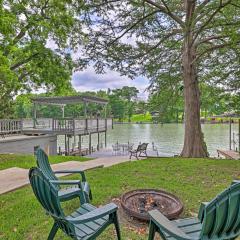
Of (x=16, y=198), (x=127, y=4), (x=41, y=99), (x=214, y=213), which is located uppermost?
(x=127, y=4)

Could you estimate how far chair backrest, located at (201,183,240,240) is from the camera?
1915 mm

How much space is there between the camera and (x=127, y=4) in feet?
29.7

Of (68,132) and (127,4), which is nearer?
(127,4)

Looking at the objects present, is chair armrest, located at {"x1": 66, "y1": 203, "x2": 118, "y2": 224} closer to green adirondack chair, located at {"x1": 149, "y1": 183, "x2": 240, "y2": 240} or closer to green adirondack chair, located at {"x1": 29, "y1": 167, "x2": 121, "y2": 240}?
green adirondack chair, located at {"x1": 29, "y1": 167, "x2": 121, "y2": 240}

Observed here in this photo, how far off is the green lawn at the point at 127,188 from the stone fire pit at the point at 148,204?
0.23 metres

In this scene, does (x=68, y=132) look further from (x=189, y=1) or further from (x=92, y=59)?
(x=189, y=1)

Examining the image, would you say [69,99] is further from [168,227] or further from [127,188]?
[168,227]

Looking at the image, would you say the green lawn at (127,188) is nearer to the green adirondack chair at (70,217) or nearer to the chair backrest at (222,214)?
the green adirondack chair at (70,217)

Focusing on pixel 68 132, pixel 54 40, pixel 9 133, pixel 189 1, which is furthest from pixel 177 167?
pixel 9 133

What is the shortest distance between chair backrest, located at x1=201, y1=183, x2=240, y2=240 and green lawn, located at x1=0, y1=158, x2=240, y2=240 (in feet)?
4.44

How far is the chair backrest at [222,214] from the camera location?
6.28ft

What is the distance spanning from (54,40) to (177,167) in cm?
787

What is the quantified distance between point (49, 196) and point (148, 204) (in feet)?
5.98

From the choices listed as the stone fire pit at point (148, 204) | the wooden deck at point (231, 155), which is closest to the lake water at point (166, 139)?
the wooden deck at point (231, 155)
